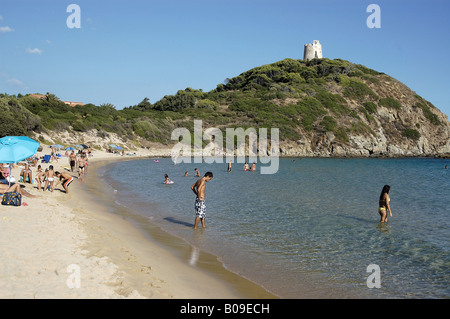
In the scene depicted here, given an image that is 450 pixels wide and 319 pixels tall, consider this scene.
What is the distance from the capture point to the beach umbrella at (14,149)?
10.4 metres

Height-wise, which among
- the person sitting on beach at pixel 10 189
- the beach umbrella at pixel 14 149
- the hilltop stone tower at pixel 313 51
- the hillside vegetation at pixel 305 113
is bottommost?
the person sitting on beach at pixel 10 189

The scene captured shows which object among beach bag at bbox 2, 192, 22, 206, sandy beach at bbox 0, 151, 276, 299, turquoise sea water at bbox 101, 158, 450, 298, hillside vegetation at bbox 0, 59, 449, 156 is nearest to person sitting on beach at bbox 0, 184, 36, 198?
beach bag at bbox 2, 192, 22, 206

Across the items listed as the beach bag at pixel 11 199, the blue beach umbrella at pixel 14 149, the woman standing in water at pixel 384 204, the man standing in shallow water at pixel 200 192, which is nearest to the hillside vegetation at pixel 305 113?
the blue beach umbrella at pixel 14 149

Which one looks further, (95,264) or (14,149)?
(14,149)

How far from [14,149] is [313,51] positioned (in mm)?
109939

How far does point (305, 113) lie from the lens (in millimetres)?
73500

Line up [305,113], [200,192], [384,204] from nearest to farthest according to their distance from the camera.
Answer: [200,192] < [384,204] < [305,113]

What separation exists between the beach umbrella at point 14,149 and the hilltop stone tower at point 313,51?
107278mm

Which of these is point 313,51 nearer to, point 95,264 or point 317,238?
point 317,238

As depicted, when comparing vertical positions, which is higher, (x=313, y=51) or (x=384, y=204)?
(x=313, y=51)

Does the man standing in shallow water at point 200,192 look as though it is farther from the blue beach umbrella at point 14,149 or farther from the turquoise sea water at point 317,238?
the blue beach umbrella at point 14,149

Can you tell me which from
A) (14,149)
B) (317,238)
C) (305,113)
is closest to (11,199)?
(14,149)

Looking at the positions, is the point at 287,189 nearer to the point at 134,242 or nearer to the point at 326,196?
the point at 326,196
